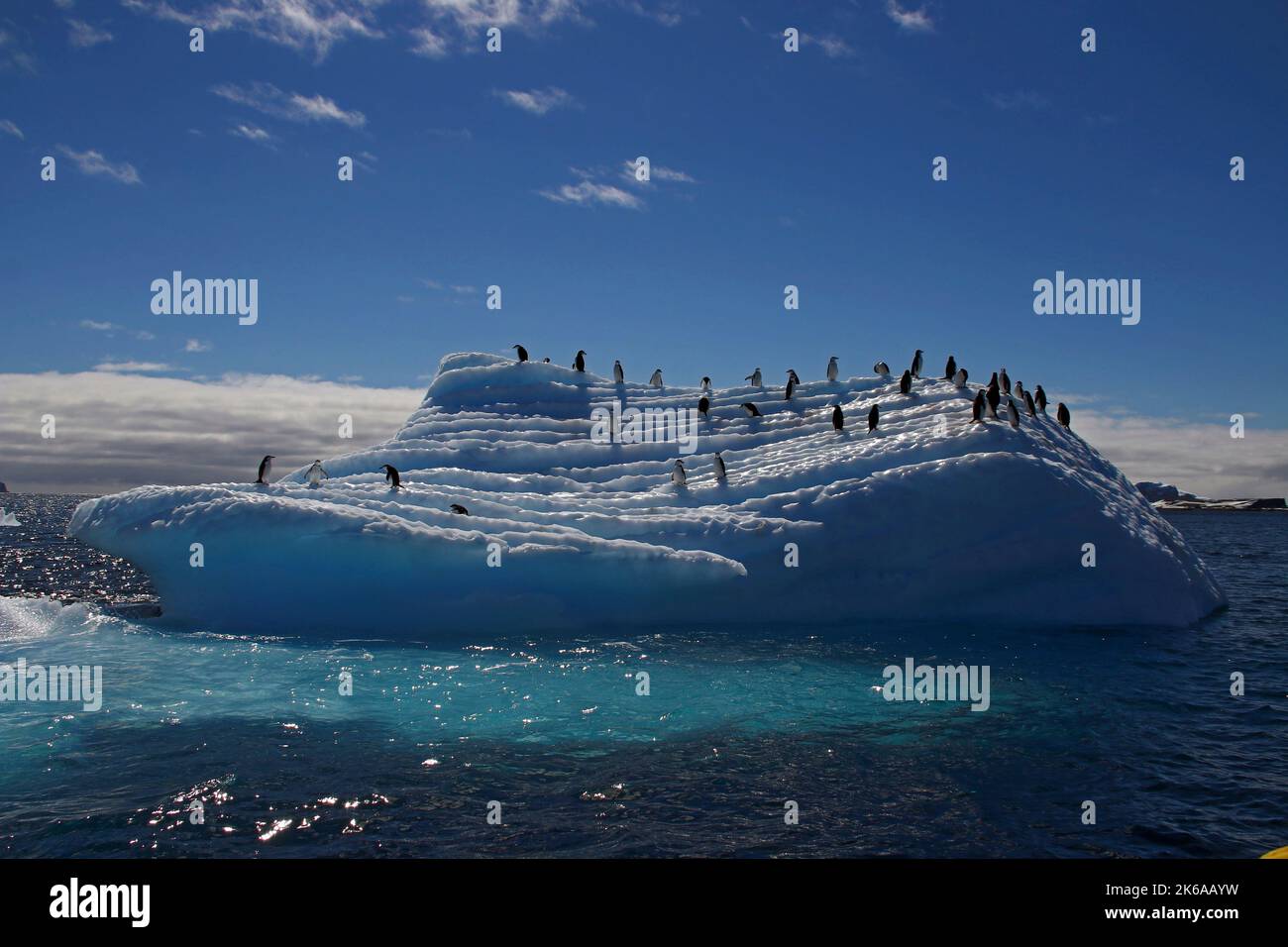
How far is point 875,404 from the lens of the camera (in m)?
24.7

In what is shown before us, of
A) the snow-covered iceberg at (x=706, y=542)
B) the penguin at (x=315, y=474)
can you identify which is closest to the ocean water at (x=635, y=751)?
Answer: the snow-covered iceberg at (x=706, y=542)

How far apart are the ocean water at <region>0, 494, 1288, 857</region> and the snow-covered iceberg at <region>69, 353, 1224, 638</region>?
1310mm

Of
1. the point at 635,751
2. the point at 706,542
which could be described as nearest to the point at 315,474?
the point at 706,542

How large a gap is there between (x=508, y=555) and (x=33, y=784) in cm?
974

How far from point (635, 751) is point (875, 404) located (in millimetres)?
16804

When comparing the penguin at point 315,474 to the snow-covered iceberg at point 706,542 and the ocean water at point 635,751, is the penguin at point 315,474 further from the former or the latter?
the ocean water at point 635,751

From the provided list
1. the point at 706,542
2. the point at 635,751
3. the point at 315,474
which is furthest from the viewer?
the point at 315,474

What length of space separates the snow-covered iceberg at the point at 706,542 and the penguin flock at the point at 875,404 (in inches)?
14.6

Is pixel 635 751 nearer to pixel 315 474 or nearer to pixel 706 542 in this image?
pixel 706 542

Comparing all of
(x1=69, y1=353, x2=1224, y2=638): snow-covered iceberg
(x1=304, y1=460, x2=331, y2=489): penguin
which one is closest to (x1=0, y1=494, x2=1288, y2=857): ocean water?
(x1=69, y1=353, x2=1224, y2=638): snow-covered iceberg

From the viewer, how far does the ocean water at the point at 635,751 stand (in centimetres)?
795
